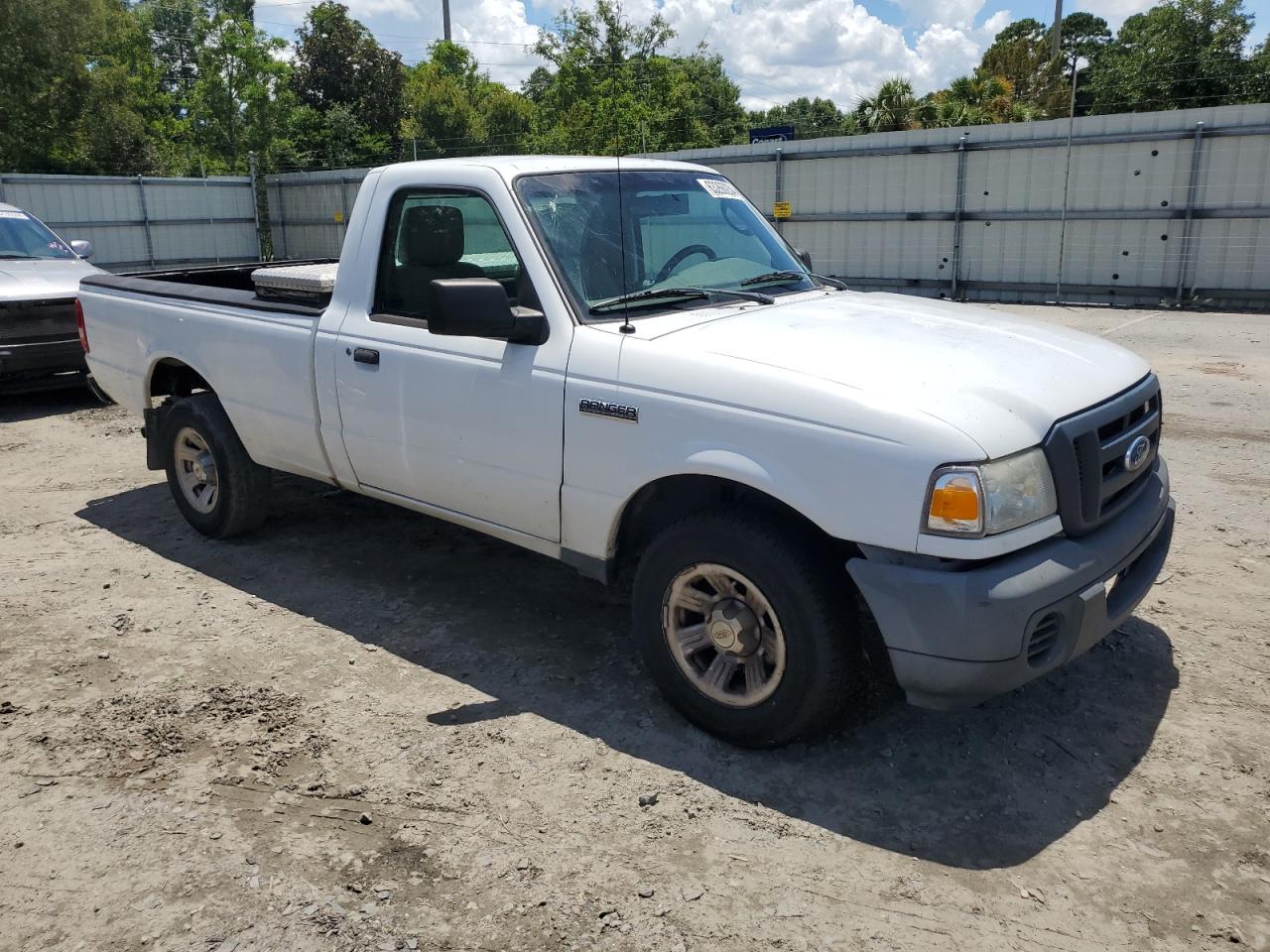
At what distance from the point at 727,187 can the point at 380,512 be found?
301 centimetres

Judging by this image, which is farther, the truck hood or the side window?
the side window

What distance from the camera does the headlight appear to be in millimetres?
2959

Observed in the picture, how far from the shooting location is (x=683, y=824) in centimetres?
323

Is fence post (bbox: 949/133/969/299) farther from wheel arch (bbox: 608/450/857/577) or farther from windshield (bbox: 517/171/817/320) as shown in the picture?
wheel arch (bbox: 608/450/857/577)

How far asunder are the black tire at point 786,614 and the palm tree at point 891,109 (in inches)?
1485

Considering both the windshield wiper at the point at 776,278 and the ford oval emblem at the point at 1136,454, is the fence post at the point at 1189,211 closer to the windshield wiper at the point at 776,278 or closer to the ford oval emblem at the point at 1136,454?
the windshield wiper at the point at 776,278

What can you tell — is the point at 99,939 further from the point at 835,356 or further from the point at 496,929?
the point at 835,356

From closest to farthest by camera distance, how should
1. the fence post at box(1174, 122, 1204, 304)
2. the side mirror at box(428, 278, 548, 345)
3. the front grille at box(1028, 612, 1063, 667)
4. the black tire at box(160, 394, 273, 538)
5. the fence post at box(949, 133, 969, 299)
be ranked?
the front grille at box(1028, 612, 1063, 667), the side mirror at box(428, 278, 548, 345), the black tire at box(160, 394, 273, 538), the fence post at box(1174, 122, 1204, 304), the fence post at box(949, 133, 969, 299)

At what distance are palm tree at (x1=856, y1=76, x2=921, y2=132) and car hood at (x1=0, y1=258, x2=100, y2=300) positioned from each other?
33158mm

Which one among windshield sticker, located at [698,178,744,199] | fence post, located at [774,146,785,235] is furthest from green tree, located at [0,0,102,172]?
windshield sticker, located at [698,178,744,199]

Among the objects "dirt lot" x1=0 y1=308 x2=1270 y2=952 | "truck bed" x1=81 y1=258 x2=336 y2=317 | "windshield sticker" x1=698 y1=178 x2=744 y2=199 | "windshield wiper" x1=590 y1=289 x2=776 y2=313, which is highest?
"windshield sticker" x1=698 y1=178 x2=744 y2=199

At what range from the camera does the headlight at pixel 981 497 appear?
9.71ft

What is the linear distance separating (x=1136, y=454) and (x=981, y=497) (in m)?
0.96

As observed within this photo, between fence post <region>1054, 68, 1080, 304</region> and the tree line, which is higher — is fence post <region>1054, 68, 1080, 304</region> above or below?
below
